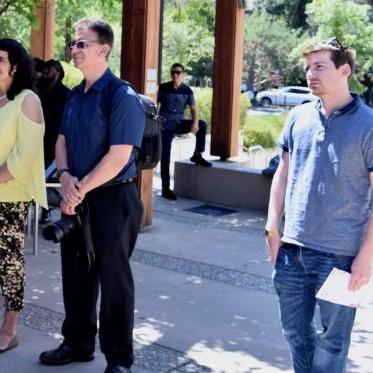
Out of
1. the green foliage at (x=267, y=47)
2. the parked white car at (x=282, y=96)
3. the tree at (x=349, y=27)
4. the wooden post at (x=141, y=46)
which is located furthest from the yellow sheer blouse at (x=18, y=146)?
the green foliage at (x=267, y=47)

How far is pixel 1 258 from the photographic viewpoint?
14.4ft

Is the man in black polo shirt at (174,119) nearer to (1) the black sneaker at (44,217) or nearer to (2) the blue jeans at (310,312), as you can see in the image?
(1) the black sneaker at (44,217)

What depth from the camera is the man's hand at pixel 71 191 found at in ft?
12.3

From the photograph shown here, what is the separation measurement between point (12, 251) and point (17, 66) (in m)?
1.08

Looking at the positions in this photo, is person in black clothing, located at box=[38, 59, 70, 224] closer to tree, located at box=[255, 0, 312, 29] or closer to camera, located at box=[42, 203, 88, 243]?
camera, located at box=[42, 203, 88, 243]

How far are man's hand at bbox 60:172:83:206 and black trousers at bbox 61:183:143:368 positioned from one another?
137 millimetres

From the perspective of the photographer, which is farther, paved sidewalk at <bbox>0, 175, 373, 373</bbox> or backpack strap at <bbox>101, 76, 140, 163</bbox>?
paved sidewalk at <bbox>0, 175, 373, 373</bbox>

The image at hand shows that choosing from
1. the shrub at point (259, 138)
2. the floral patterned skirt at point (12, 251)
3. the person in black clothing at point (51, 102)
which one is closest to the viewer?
the floral patterned skirt at point (12, 251)

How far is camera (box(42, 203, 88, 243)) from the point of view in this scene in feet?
12.2

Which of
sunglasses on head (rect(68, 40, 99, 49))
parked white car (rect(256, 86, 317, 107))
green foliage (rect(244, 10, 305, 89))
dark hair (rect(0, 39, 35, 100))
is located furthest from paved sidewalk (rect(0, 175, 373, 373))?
green foliage (rect(244, 10, 305, 89))

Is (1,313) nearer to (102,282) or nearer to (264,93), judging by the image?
(102,282)

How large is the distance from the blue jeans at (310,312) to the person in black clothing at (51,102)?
176 inches

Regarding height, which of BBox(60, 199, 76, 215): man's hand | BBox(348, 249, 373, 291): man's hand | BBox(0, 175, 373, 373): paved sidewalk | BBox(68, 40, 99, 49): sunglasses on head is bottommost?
BBox(0, 175, 373, 373): paved sidewalk

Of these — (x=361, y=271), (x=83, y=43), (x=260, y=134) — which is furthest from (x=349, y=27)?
(x=361, y=271)
